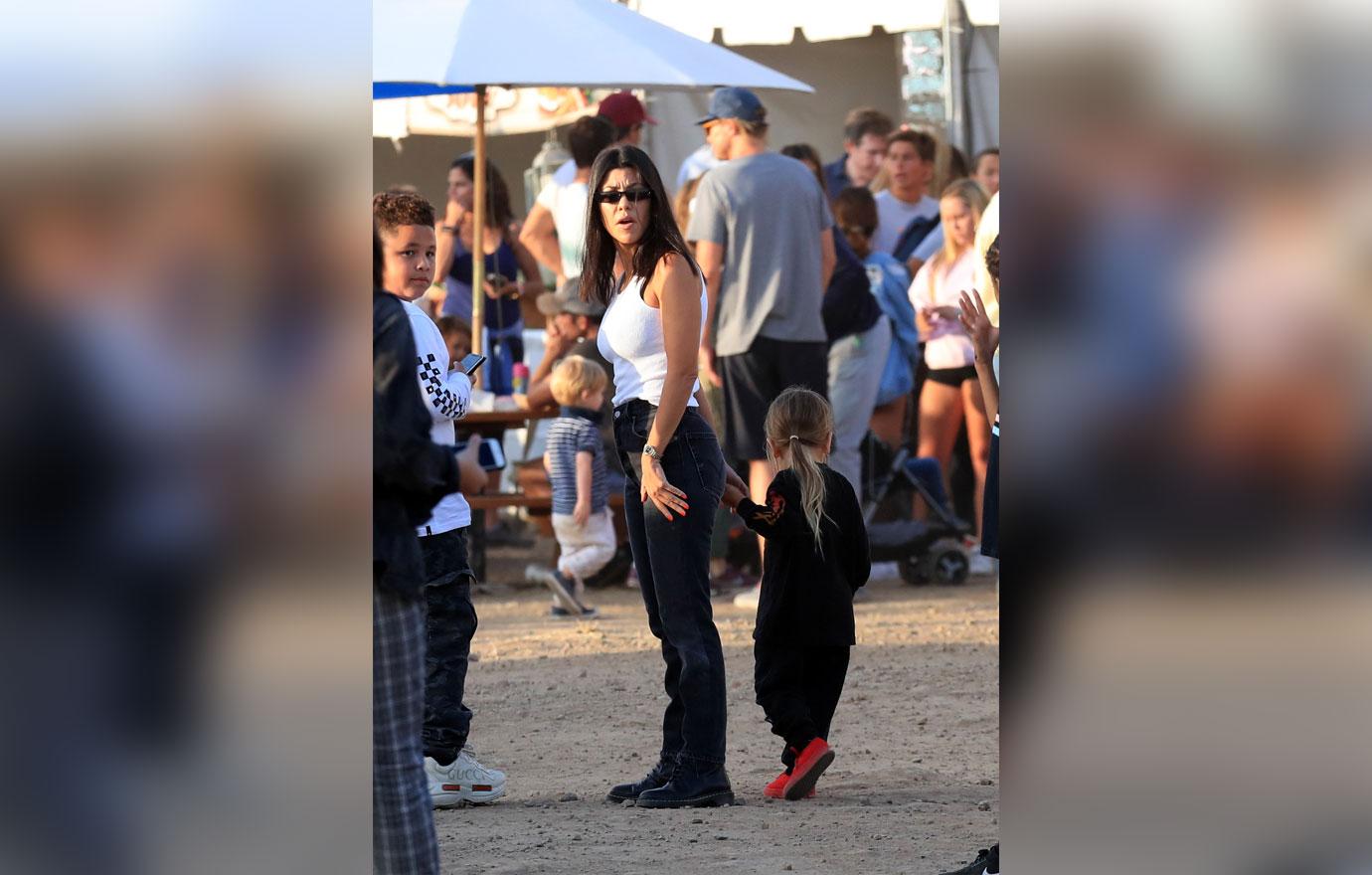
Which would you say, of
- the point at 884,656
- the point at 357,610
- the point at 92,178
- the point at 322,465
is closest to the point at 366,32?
the point at 92,178

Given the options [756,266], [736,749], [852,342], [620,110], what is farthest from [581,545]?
[736,749]

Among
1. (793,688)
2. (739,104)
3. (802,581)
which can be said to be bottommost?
(793,688)

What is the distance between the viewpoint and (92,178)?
2.78 m

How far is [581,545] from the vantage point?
329 inches

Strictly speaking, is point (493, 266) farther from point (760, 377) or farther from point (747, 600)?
point (747, 600)

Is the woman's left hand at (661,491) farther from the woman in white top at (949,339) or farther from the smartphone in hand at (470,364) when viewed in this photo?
the woman in white top at (949,339)

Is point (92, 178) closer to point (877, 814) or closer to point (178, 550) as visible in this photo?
point (178, 550)

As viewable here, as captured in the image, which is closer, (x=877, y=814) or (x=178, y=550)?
(x=178, y=550)

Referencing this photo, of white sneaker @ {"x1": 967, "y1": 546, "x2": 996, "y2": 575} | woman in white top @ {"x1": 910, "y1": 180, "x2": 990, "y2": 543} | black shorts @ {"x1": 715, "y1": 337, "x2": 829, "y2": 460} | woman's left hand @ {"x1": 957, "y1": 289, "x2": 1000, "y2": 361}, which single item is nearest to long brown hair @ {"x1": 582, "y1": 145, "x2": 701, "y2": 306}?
woman's left hand @ {"x1": 957, "y1": 289, "x2": 1000, "y2": 361}

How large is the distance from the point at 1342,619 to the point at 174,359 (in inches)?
66.4

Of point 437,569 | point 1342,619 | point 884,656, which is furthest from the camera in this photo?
point 884,656

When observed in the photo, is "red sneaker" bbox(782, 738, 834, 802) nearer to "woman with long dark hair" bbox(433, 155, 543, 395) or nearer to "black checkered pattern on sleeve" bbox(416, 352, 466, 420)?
"black checkered pattern on sleeve" bbox(416, 352, 466, 420)

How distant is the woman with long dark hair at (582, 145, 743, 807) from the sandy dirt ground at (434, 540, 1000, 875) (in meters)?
0.26

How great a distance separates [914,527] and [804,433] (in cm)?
410
